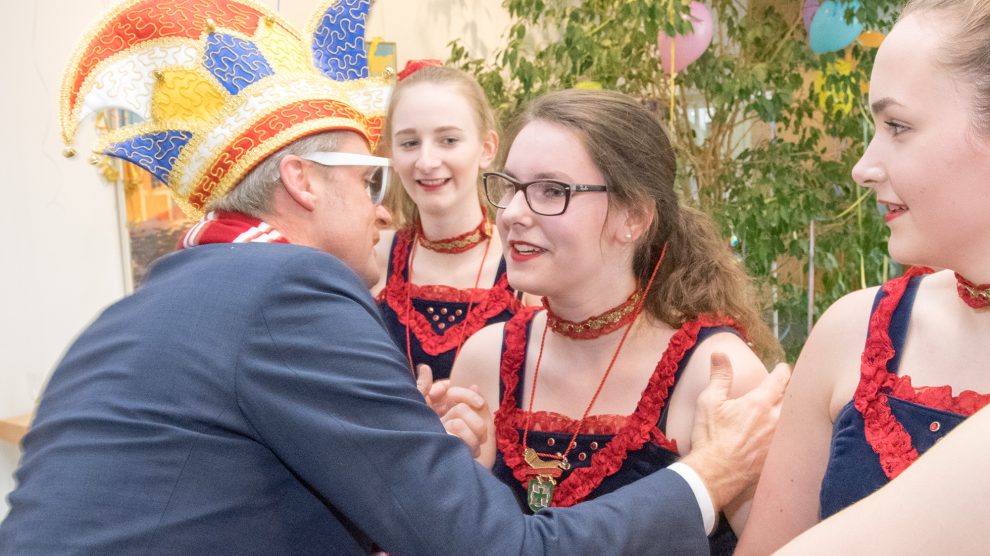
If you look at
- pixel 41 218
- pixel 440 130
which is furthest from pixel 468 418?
pixel 41 218

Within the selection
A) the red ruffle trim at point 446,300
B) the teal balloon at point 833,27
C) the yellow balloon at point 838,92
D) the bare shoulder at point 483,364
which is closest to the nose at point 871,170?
the bare shoulder at point 483,364

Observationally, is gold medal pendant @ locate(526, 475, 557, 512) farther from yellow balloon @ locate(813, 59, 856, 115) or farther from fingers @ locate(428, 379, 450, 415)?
yellow balloon @ locate(813, 59, 856, 115)

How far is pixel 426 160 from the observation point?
8.50 ft

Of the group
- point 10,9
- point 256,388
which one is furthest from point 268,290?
point 10,9

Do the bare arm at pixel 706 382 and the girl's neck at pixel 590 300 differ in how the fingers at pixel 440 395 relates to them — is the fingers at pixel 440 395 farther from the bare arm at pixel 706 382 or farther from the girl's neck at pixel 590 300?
the bare arm at pixel 706 382

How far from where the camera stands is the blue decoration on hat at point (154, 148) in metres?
1.58

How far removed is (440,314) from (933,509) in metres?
2.01

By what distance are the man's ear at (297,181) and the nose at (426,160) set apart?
1094mm

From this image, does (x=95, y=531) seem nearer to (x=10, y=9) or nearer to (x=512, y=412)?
(x=512, y=412)

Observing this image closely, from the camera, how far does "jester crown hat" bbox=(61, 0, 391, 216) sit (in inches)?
60.9

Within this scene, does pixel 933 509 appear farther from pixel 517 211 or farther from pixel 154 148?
pixel 154 148

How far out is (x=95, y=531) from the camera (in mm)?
1153

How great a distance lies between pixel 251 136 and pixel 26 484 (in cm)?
61

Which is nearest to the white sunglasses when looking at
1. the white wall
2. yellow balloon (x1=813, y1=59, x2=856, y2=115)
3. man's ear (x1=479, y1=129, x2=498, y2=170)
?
man's ear (x1=479, y1=129, x2=498, y2=170)
